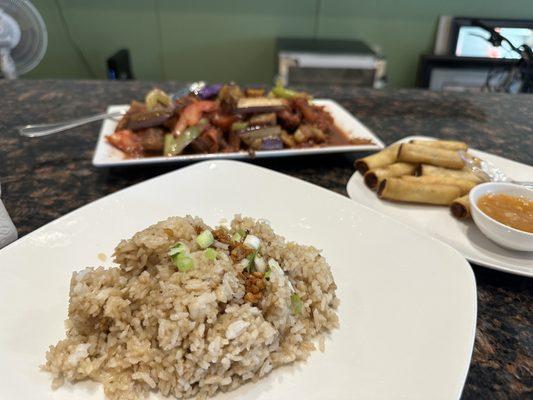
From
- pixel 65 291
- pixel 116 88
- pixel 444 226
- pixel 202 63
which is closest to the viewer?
pixel 65 291

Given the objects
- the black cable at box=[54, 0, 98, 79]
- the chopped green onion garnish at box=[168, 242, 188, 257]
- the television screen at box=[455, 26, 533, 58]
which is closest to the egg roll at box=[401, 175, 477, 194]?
the chopped green onion garnish at box=[168, 242, 188, 257]

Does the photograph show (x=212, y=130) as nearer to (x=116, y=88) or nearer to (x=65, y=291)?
(x=65, y=291)

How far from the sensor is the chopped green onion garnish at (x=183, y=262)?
0.98 meters

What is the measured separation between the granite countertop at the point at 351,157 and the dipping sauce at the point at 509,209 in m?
0.17

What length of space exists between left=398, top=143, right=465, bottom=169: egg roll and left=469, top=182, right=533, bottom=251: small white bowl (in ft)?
0.76

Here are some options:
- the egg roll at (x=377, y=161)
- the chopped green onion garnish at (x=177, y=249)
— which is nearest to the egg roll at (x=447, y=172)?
the egg roll at (x=377, y=161)

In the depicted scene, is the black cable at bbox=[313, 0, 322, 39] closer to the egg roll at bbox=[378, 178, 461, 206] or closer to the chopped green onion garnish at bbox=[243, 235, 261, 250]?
the egg roll at bbox=[378, 178, 461, 206]

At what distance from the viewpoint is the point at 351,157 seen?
1988 millimetres

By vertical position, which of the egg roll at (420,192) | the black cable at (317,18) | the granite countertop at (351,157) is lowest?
the granite countertop at (351,157)

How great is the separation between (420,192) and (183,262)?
36.3 inches

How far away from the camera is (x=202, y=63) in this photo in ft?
15.9

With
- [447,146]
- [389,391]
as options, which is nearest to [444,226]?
[447,146]

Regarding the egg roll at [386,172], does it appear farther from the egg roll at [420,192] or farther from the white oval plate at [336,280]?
the white oval plate at [336,280]

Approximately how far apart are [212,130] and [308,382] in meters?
1.30
